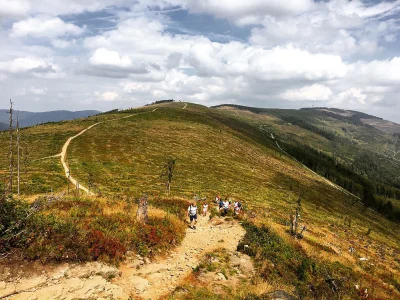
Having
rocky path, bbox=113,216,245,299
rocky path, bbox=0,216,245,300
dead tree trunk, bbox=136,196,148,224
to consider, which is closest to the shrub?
dead tree trunk, bbox=136,196,148,224

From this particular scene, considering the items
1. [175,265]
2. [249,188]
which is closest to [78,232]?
[175,265]

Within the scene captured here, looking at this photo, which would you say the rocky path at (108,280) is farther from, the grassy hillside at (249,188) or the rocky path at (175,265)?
the grassy hillside at (249,188)

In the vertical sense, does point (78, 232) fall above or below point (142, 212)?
above

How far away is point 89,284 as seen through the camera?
1183cm

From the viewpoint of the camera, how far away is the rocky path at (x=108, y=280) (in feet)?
35.2

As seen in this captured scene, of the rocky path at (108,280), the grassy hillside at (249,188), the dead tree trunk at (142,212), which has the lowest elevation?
the grassy hillside at (249,188)

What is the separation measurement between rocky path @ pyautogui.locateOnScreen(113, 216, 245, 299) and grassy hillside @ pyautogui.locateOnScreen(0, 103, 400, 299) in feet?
6.62

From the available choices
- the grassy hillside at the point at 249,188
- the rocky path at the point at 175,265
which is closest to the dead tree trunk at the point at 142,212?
the rocky path at the point at 175,265

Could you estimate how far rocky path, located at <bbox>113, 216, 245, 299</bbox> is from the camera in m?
12.6

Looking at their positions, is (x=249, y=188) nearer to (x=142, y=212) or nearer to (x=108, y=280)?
(x=142, y=212)

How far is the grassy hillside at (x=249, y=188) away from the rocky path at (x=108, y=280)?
452cm

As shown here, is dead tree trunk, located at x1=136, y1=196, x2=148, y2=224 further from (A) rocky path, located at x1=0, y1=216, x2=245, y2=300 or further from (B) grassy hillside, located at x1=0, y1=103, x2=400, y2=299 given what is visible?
(B) grassy hillside, located at x1=0, y1=103, x2=400, y2=299

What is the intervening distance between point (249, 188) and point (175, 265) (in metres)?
61.8

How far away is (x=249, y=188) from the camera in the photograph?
7544 centimetres
